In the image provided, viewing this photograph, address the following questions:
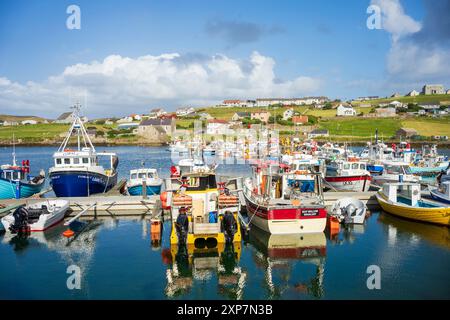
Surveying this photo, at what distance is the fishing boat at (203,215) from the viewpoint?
18.4 m

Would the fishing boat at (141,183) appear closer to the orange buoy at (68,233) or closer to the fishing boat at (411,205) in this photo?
the orange buoy at (68,233)

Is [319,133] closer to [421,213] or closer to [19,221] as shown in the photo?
[421,213]

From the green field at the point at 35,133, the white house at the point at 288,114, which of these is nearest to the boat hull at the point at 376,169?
the white house at the point at 288,114

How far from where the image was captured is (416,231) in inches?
862

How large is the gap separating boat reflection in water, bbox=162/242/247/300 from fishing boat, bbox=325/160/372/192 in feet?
55.9

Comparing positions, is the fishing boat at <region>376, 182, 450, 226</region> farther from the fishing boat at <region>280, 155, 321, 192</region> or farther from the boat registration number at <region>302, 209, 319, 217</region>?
the boat registration number at <region>302, 209, 319, 217</region>

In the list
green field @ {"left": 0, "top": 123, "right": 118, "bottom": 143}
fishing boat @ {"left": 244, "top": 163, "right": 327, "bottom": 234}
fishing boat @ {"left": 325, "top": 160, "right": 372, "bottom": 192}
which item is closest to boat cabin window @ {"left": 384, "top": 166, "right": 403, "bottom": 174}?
fishing boat @ {"left": 325, "top": 160, "right": 372, "bottom": 192}

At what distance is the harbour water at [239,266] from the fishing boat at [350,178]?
9924 millimetres

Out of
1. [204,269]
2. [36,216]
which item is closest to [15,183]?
[36,216]

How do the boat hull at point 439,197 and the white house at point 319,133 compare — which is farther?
the white house at point 319,133

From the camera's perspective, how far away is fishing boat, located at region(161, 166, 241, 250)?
18.4 meters

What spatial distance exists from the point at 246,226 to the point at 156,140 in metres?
116
